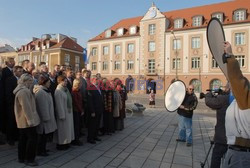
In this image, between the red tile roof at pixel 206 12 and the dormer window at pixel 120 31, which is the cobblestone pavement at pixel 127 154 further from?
the dormer window at pixel 120 31

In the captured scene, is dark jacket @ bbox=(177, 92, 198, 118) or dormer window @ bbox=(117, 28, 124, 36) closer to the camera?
dark jacket @ bbox=(177, 92, 198, 118)

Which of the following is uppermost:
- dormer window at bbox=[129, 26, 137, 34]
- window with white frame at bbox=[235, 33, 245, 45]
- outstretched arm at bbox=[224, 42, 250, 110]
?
dormer window at bbox=[129, 26, 137, 34]

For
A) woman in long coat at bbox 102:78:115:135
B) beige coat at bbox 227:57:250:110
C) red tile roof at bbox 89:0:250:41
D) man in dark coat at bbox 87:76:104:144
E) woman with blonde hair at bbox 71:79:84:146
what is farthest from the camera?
red tile roof at bbox 89:0:250:41

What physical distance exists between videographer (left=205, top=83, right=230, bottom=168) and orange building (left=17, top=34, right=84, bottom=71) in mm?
49860

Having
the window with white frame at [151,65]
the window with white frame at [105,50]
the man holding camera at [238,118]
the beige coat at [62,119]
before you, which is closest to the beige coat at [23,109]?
the beige coat at [62,119]

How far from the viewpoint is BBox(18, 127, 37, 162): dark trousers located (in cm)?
463

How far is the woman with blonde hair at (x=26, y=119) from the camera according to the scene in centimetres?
452

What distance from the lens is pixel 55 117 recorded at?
581cm

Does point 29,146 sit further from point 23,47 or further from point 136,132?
point 23,47

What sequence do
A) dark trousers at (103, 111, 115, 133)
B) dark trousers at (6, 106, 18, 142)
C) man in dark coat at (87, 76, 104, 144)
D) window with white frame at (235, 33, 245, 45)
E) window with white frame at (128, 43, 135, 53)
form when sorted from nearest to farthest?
dark trousers at (6, 106, 18, 142) → man in dark coat at (87, 76, 104, 144) → dark trousers at (103, 111, 115, 133) → window with white frame at (235, 33, 245, 45) → window with white frame at (128, 43, 135, 53)

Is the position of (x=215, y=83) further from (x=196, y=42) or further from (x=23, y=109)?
(x=23, y=109)

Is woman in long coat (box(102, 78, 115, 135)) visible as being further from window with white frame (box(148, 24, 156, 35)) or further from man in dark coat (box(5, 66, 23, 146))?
window with white frame (box(148, 24, 156, 35))

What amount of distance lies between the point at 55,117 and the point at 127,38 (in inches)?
1577

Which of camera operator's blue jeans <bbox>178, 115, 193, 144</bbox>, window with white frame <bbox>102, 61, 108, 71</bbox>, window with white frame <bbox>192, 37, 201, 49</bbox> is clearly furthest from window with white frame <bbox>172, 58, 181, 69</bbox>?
camera operator's blue jeans <bbox>178, 115, 193, 144</bbox>
